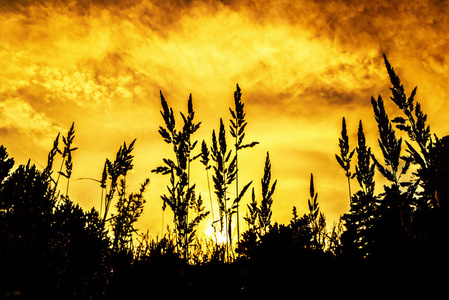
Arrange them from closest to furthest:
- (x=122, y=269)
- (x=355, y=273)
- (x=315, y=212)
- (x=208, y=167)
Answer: (x=355, y=273) < (x=122, y=269) < (x=208, y=167) < (x=315, y=212)

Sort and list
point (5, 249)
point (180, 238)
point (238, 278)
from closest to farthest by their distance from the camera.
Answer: point (5, 249)
point (238, 278)
point (180, 238)

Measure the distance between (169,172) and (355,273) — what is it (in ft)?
10.5

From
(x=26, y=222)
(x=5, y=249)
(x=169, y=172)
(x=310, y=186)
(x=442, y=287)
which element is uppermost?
(x=310, y=186)

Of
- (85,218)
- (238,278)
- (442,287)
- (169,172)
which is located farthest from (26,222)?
(442,287)

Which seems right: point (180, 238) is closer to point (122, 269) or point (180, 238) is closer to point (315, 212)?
point (122, 269)

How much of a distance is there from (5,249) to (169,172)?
7.89ft

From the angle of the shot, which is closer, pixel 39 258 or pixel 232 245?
pixel 39 258

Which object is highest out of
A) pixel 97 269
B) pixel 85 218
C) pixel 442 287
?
pixel 85 218

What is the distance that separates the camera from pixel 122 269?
4160 mm

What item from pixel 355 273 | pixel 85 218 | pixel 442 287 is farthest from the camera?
pixel 85 218

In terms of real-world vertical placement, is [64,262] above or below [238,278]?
above

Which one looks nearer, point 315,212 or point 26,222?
point 26,222

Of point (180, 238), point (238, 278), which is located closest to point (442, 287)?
point (238, 278)

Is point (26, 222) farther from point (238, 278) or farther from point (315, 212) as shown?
point (315, 212)
